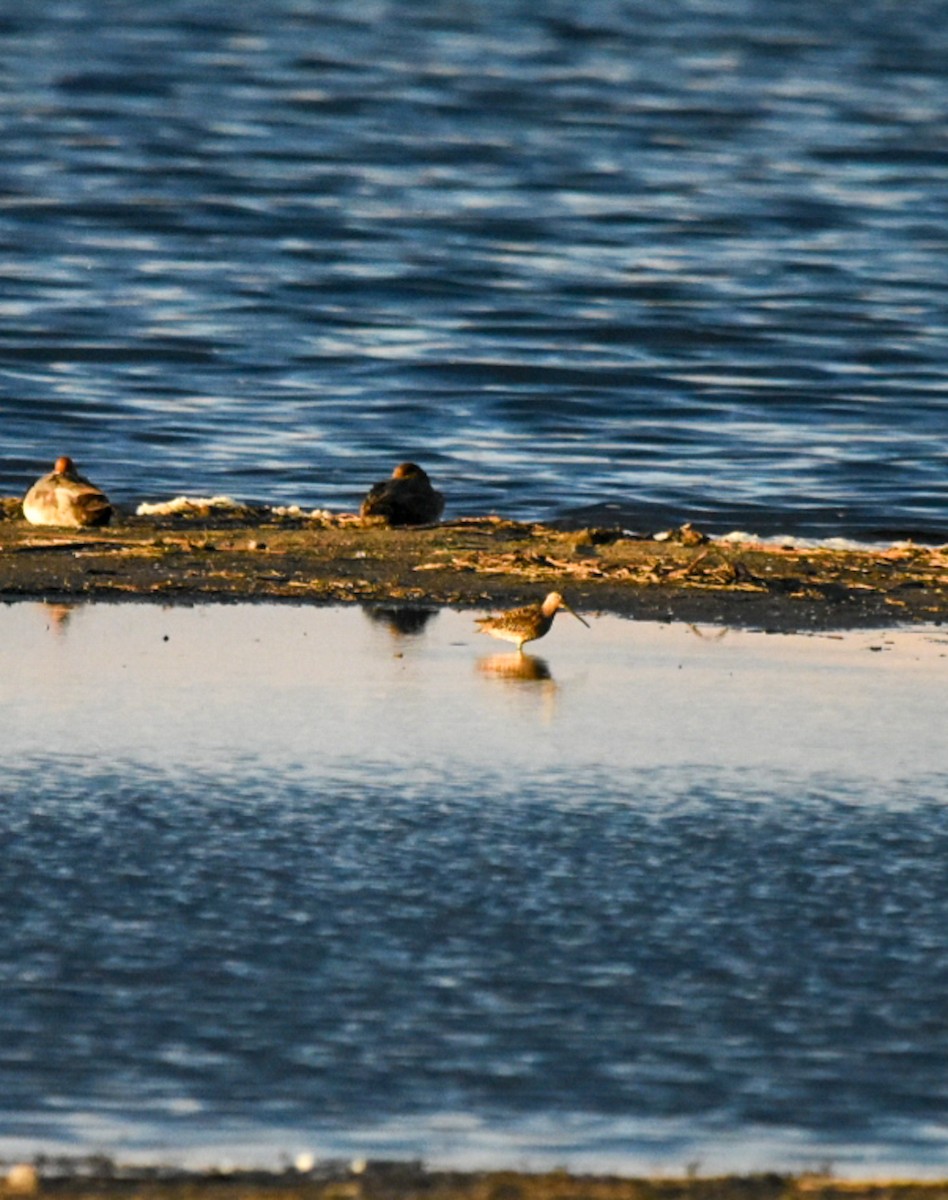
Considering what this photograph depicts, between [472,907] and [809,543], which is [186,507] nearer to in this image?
[809,543]

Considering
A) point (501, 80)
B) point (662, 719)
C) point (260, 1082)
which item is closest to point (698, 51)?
point (501, 80)

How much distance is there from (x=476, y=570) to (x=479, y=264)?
15890mm

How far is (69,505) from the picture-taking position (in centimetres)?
1285

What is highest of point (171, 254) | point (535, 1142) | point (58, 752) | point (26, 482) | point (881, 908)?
point (171, 254)

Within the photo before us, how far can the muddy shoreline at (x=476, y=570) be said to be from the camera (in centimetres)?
1070

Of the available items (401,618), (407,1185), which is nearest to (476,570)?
(401,618)

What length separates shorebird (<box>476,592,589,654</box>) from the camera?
375 inches

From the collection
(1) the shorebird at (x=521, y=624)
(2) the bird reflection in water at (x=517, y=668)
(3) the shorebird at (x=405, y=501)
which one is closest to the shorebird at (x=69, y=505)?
(3) the shorebird at (x=405, y=501)

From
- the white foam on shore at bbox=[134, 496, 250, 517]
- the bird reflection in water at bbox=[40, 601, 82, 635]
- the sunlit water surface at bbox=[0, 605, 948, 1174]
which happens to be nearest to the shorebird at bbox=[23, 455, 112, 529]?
the white foam on shore at bbox=[134, 496, 250, 517]

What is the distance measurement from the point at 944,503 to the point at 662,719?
9614 mm

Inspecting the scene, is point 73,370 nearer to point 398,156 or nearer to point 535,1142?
point 398,156

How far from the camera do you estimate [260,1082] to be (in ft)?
14.8

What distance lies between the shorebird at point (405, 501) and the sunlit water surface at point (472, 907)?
4.16 meters

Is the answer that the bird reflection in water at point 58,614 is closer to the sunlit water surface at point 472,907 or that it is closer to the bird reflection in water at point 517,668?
the sunlit water surface at point 472,907
